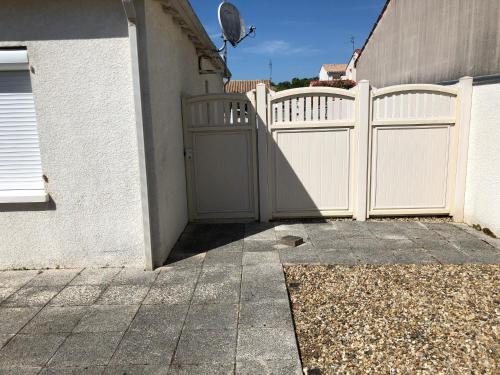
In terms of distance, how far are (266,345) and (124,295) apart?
6.19 feet

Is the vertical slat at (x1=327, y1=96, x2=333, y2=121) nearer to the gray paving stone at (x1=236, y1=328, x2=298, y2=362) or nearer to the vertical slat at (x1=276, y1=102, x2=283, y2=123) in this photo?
the vertical slat at (x1=276, y1=102, x2=283, y2=123)

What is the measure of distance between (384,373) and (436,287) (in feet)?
5.96

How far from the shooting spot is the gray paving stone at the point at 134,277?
15.4 feet

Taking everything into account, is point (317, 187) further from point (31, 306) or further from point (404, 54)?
point (404, 54)

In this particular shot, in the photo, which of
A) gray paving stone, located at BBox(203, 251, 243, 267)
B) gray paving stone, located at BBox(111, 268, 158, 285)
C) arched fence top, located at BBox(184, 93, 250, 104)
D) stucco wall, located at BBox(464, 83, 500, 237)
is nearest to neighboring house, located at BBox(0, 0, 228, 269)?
gray paving stone, located at BBox(111, 268, 158, 285)

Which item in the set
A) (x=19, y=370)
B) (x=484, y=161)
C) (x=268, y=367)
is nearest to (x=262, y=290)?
(x=268, y=367)

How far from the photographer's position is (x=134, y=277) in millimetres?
4832

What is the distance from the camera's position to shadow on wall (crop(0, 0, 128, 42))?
4.56 metres

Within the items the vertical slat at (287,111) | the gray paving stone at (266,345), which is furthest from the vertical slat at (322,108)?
the gray paving stone at (266,345)

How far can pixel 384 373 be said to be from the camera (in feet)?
9.70

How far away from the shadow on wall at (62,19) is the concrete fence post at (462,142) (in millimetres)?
5525

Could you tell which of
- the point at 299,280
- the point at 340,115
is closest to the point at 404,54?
the point at 340,115

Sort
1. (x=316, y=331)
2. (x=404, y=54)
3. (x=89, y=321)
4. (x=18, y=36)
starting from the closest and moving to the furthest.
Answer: (x=316, y=331)
(x=89, y=321)
(x=18, y=36)
(x=404, y=54)

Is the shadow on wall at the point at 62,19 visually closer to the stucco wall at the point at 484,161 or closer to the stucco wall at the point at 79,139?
the stucco wall at the point at 79,139
